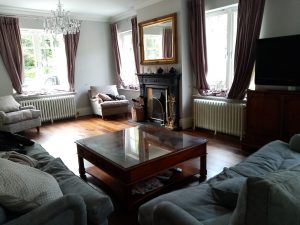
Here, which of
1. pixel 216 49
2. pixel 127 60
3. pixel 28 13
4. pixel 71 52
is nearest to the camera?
pixel 216 49

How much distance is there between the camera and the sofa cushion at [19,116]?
170 inches

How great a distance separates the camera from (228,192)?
140cm

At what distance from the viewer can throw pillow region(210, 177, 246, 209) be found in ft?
4.52

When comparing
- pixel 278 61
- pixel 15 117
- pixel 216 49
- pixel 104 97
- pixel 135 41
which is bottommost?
pixel 15 117

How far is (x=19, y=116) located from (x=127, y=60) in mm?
3165

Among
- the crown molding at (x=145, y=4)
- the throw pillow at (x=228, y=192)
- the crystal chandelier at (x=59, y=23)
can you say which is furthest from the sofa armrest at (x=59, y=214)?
the crown molding at (x=145, y=4)

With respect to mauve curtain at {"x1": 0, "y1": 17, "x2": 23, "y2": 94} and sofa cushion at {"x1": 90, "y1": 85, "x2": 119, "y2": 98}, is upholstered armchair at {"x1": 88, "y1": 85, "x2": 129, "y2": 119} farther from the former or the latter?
mauve curtain at {"x1": 0, "y1": 17, "x2": 23, "y2": 94}

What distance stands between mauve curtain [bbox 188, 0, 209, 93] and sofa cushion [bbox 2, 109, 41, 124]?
322 centimetres

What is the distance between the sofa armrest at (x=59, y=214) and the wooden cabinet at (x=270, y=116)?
2.81 meters

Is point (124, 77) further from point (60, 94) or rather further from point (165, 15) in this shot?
point (165, 15)

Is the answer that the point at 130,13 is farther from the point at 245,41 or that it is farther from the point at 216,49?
the point at 245,41

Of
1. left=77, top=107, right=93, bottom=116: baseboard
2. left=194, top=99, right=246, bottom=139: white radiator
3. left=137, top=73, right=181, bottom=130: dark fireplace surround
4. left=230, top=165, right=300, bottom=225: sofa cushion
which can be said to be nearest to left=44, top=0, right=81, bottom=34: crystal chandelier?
left=137, top=73, right=181, bottom=130: dark fireplace surround

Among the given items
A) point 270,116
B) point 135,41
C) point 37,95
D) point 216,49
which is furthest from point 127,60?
point 270,116

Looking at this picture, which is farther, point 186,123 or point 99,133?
point 186,123
